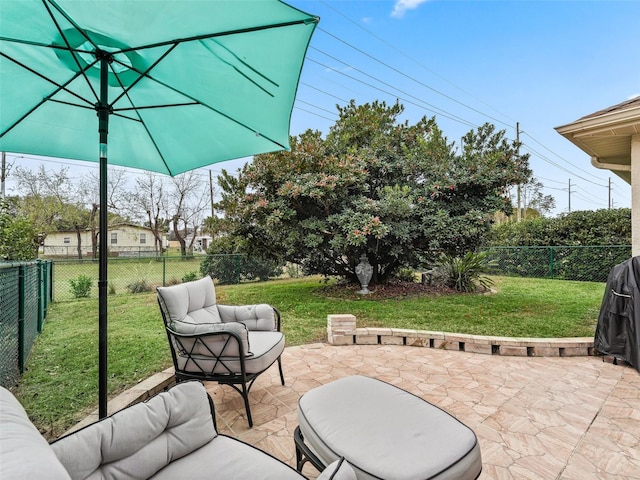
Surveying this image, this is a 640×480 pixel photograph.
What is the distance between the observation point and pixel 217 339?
2.27 m

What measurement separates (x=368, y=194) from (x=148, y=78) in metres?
6.05

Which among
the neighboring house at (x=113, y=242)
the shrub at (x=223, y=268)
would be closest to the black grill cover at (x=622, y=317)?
the shrub at (x=223, y=268)

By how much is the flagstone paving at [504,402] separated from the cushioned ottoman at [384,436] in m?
0.55

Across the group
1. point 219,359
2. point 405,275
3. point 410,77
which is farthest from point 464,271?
point 410,77

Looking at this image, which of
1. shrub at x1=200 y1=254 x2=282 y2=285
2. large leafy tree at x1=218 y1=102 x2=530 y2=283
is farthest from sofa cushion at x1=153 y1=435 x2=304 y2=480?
shrub at x1=200 y1=254 x2=282 y2=285

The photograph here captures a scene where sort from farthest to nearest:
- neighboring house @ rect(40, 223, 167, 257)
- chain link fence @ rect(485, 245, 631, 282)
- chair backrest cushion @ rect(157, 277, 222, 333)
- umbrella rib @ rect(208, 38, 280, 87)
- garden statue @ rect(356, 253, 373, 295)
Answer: neighboring house @ rect(40, 223, 167, 257), chain link fence @ rect(485, 245, 631, 282), garden statue @ rect(356, 253, 373, 295), chair backrest cushion @ rect(157, 277, 222, 333), umbrella rib @ rect(208, 38, 280, 87)

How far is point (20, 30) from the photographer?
1.52 m

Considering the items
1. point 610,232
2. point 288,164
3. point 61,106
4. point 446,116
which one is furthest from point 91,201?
point 610,232

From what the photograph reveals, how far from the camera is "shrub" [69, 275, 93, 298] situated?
770 cm

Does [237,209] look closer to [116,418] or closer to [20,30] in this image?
[20,30]

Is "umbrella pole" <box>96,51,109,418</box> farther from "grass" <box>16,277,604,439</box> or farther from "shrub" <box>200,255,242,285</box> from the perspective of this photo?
"shrub" <box>200,255,242,285</box>

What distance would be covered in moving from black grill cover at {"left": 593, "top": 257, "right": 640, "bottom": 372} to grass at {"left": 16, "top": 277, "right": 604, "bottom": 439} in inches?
35.8

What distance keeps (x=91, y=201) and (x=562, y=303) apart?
1911 centimetres

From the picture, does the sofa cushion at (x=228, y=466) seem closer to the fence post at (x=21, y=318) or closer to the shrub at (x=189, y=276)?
the fence post at (x=21, y=318)
